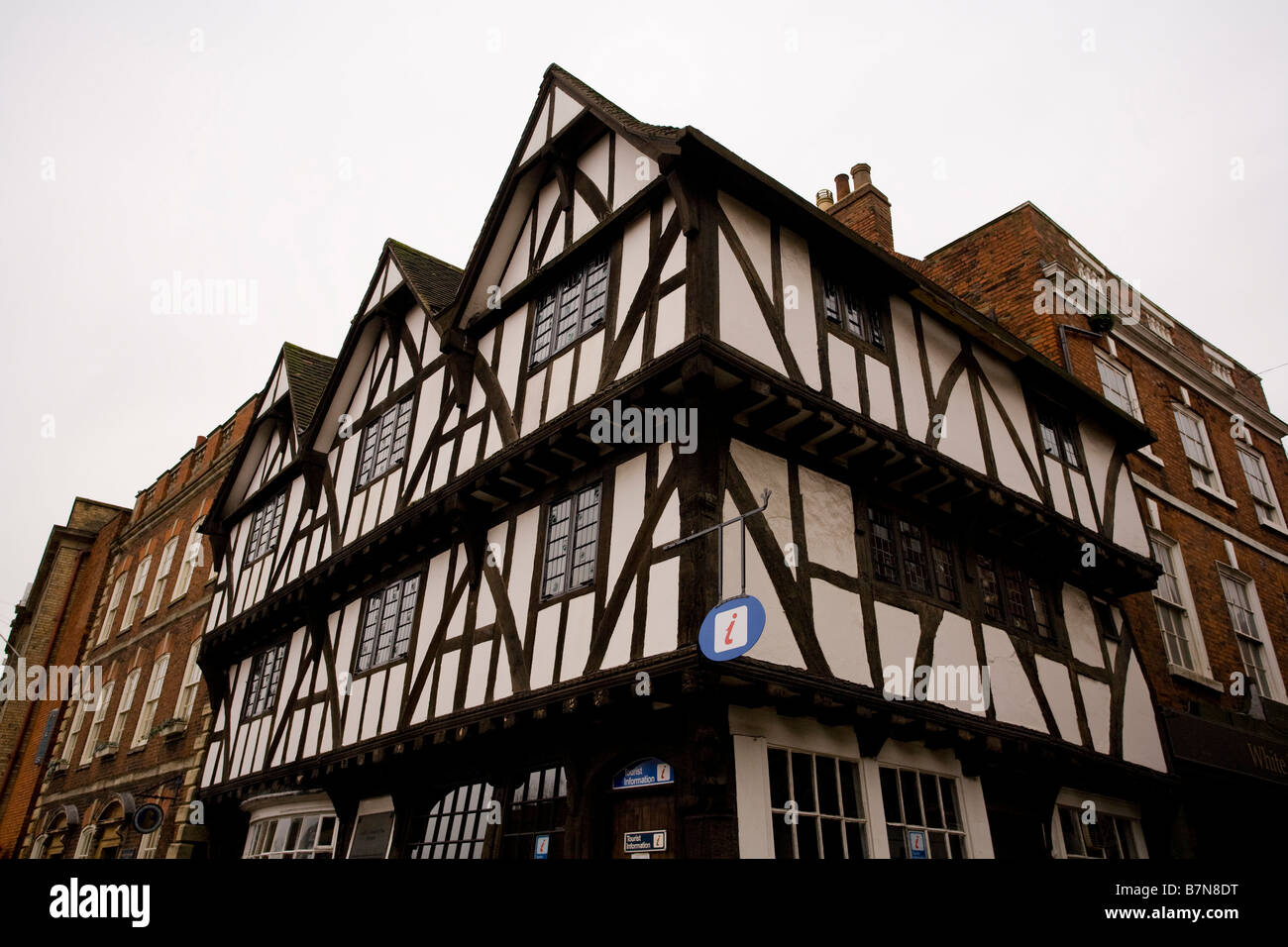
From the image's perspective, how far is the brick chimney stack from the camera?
16.5 metres

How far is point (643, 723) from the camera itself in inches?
320

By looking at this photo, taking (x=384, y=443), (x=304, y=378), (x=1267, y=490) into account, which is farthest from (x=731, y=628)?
(x=1267, y=490)

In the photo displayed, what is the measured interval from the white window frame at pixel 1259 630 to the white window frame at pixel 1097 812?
4662mm

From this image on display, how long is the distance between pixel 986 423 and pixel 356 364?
11.2 metres

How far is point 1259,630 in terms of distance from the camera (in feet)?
51.4

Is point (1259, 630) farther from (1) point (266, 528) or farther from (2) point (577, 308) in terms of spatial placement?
(1) point (266, 528)

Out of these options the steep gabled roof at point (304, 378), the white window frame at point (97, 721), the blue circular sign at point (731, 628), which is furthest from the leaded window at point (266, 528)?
the blue circular sign at point (731, 628)

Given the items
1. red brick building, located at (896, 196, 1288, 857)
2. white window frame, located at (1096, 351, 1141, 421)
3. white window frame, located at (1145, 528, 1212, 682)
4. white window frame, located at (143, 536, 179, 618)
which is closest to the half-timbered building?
white window frame, located at (1145, 528, 1212, 682)

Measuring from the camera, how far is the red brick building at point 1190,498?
513 inches

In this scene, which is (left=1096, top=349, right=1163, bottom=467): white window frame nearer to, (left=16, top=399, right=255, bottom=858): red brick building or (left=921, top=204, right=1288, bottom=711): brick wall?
(left=921, top=204, right=1288, bottom=711): brick wall

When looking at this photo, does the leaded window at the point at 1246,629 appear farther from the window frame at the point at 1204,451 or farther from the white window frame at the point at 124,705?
the white window frame at the point at 124,705

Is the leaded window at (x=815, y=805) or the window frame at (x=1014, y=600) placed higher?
the window frame at (x=1014, y=600)

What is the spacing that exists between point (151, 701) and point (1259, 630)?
2358 cm
